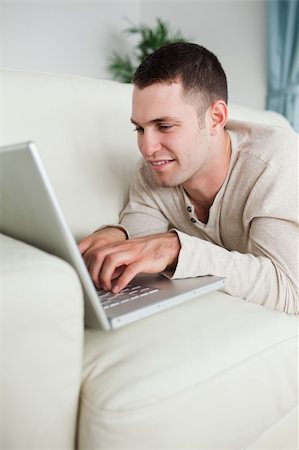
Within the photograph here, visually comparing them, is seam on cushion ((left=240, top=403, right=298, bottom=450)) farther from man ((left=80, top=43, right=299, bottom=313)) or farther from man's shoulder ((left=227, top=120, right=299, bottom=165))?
man's shoulder ((left=227, top=120, right=299, bottom=165))

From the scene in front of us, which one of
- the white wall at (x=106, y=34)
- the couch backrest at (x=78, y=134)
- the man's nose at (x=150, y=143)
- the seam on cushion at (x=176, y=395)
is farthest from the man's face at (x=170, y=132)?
the white wall at (x=106, y=34)

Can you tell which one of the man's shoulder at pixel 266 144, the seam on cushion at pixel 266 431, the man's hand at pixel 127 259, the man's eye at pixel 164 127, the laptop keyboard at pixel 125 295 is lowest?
the seam on cushion at pixel 266 431

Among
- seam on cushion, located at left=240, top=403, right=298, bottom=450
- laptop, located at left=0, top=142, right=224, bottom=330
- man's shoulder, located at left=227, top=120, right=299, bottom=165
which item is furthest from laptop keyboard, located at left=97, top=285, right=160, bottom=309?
man's shoulder, located at left=227, top=120, right=299, bottom=165

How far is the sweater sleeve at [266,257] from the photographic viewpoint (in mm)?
876

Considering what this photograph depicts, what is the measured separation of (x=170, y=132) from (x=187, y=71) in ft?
0.51

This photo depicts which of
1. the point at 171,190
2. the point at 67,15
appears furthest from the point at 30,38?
the point at 171,190

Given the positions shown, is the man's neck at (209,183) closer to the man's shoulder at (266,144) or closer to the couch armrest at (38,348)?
the man's shoulder at (266,144)

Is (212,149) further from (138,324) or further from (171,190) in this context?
(138,324)

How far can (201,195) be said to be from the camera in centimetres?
120

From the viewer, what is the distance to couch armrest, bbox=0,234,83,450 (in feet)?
1.74

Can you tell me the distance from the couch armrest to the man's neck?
0.65 metres

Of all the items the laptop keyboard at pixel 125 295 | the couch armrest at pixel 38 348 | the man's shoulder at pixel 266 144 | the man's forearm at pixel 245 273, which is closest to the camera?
the couch armrest at pixel 38 348

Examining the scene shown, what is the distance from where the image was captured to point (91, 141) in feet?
4.03

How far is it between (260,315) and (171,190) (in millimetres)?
517
